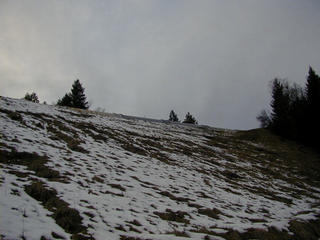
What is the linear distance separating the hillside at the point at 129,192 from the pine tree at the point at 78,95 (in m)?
34.5

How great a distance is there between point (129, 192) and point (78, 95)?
47244 mm

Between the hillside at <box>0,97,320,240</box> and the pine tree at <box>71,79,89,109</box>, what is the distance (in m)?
34.5

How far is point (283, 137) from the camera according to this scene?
33125mm

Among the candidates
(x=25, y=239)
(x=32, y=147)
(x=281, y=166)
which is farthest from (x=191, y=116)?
(x=25, y=239)

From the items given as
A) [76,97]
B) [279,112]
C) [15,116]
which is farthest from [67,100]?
[279,112]

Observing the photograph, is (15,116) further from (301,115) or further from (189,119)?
(189,119)

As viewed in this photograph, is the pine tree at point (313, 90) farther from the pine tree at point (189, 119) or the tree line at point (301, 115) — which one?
the pine tree at point (189, 119)

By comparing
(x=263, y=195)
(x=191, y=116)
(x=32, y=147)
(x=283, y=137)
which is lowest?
(x=263, y=195)

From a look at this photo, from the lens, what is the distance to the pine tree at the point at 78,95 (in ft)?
163

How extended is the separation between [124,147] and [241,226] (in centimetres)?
1066

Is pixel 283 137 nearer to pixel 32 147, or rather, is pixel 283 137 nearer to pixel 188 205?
pixel 188 205

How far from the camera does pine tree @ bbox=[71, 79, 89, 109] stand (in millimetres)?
49709

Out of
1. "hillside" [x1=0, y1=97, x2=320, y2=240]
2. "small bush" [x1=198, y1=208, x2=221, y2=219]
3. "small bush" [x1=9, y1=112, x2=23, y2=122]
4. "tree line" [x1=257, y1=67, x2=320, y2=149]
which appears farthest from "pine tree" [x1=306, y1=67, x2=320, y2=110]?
"small bush" [x1=9, y1=112, x2=23, y2=122]

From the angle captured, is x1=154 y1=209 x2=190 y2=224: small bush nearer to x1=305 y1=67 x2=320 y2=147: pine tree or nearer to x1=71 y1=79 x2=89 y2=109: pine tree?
x1=305 y1=67 x2=320 y2=147: pine tree
